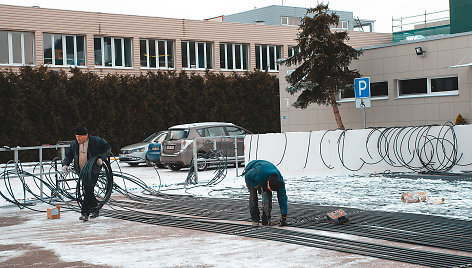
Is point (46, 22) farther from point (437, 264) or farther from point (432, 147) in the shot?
point (437, 264)

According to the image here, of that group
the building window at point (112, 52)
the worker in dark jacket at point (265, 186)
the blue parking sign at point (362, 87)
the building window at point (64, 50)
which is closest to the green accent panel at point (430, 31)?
the building window at point (112, 52)

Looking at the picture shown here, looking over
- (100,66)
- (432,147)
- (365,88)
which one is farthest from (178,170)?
(100,66)

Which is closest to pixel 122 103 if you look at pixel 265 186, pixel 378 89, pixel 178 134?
pixel 178 134

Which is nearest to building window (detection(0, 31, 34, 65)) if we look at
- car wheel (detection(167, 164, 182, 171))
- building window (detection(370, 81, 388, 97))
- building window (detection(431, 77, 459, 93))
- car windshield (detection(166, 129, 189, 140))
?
→ car windshield (detection(166, 129, 189, 140))

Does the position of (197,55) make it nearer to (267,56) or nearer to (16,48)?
(267,56)

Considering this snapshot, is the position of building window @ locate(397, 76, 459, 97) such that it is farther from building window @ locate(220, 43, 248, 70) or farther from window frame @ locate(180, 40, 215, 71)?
building window @ locate(220, 43, 248, 70)

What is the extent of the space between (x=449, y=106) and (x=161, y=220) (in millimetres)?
15073

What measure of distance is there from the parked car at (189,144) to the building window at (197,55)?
16.6 m

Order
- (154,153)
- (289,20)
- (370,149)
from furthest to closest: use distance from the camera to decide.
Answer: (289,20), (154,153), (370,149)

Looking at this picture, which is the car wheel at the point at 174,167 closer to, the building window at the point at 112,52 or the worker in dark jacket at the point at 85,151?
the worker in dark jacket at the point at 85,151

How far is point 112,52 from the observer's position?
3584 cm

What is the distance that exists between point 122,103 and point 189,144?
1208cm

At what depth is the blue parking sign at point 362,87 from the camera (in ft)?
62.2

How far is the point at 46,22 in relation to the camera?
33438mm
